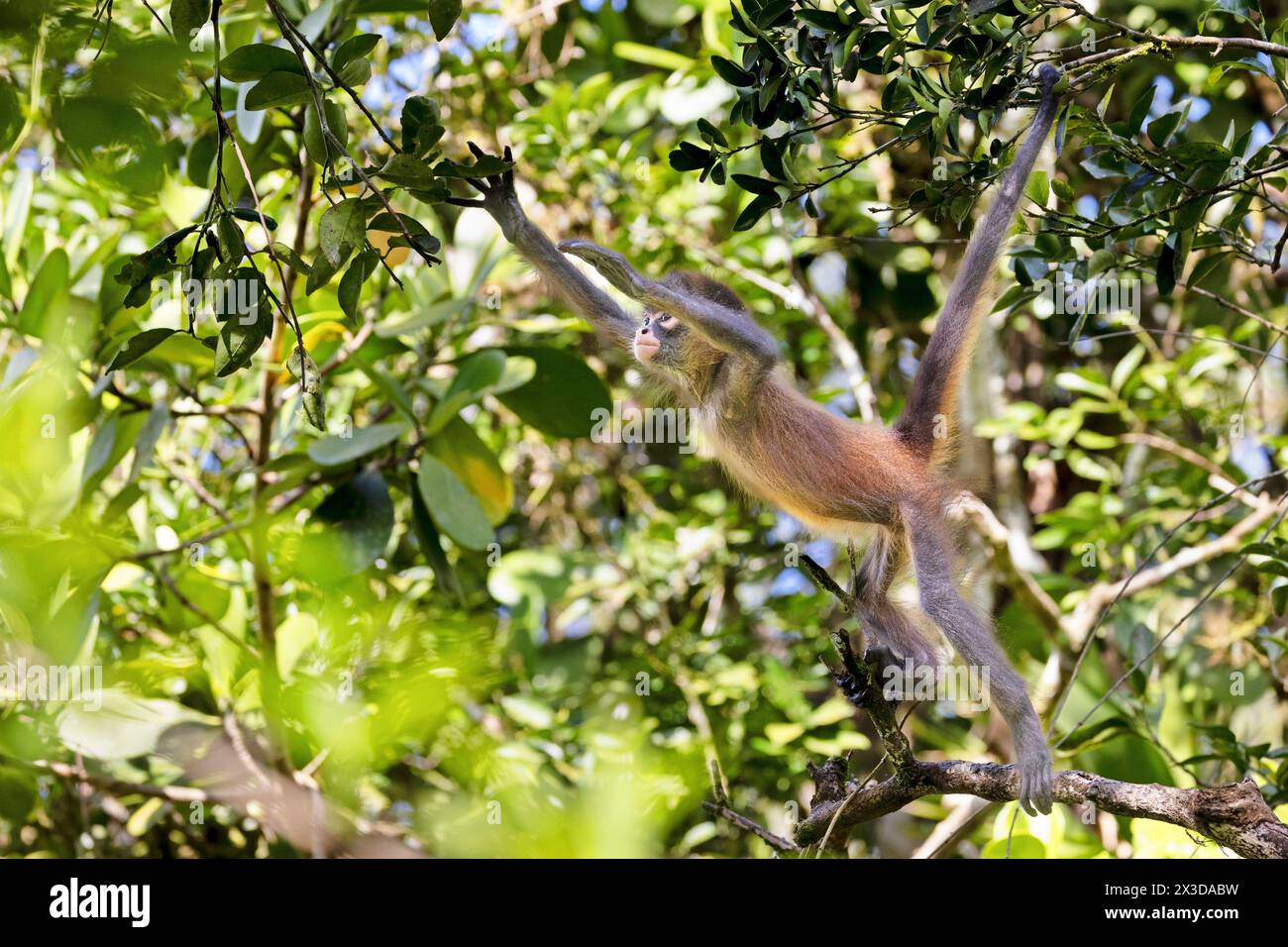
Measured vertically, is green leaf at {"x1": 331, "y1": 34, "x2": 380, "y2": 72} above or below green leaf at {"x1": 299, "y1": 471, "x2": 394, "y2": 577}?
above

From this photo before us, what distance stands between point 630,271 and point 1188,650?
11.7 ft

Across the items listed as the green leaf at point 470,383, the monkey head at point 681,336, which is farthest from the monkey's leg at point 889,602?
the green leaf at point 470,383

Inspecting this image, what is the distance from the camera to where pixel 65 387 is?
4.02 meters

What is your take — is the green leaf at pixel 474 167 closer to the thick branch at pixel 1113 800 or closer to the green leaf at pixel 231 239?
the green leaf at pixel 231 239

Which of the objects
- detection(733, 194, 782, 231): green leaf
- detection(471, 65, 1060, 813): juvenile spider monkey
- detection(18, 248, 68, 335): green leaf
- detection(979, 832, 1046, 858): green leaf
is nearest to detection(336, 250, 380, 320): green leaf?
detection(733, 194, 782, 231): green leaf

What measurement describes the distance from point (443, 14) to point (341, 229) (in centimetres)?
49

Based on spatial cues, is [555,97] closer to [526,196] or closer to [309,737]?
[526,196]

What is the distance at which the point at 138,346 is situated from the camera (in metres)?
2.57

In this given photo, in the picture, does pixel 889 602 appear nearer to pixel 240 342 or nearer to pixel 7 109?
pixel 240 342

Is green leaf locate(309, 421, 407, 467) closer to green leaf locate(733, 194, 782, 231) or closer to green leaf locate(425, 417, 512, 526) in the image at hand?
green leaf locate(425, 417, 512, 526)

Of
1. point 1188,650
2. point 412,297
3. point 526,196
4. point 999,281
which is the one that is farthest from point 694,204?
point 1188,650

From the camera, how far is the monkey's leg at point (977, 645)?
11.0 feet

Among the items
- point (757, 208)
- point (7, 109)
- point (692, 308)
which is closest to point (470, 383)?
point (692, 308)

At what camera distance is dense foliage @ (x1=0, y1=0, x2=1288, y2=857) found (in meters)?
2.68
